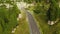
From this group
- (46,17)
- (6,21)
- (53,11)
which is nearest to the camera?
(6,21)

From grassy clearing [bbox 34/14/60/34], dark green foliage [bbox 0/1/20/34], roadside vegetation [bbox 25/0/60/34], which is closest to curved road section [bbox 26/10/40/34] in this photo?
roadside vegetation [bbox 25/0/60/34]

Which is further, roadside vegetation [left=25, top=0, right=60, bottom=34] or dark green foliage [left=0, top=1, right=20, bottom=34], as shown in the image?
roadside vegetation [left=25, top=0, right=60, bottom=34]

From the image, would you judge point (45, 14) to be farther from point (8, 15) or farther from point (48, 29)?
point (8, 15)

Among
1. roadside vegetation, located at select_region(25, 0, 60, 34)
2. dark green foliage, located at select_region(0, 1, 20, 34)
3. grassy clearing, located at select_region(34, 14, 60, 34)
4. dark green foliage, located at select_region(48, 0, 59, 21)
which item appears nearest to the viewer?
dark green foliage, located at select_region(0, 1, 20, 34)

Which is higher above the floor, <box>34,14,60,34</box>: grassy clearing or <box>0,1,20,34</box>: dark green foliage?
<box>0,1,20,34</box>: dark green foliage

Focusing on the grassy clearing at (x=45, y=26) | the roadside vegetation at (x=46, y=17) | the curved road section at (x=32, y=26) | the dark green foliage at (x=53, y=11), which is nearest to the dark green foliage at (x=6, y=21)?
the curved road section at (x=32, y=26)

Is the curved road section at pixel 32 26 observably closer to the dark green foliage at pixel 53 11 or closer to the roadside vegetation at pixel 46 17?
the roadside vegetation at pixel 46 17

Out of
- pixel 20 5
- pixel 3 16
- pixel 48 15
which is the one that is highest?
pixel 3 16

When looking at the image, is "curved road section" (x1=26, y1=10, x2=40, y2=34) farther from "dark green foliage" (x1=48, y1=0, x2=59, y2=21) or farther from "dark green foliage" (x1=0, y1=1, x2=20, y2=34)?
"dark green foliage" (x1=48, y1=0, x2=59, y2=21)

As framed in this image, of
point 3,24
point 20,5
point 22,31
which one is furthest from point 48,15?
point 20,5

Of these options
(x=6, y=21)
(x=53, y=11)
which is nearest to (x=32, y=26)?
(x=53, y=11)

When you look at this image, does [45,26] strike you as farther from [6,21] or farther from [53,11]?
[6,21]

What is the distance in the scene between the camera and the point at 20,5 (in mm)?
94938

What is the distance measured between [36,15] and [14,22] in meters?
15.1
